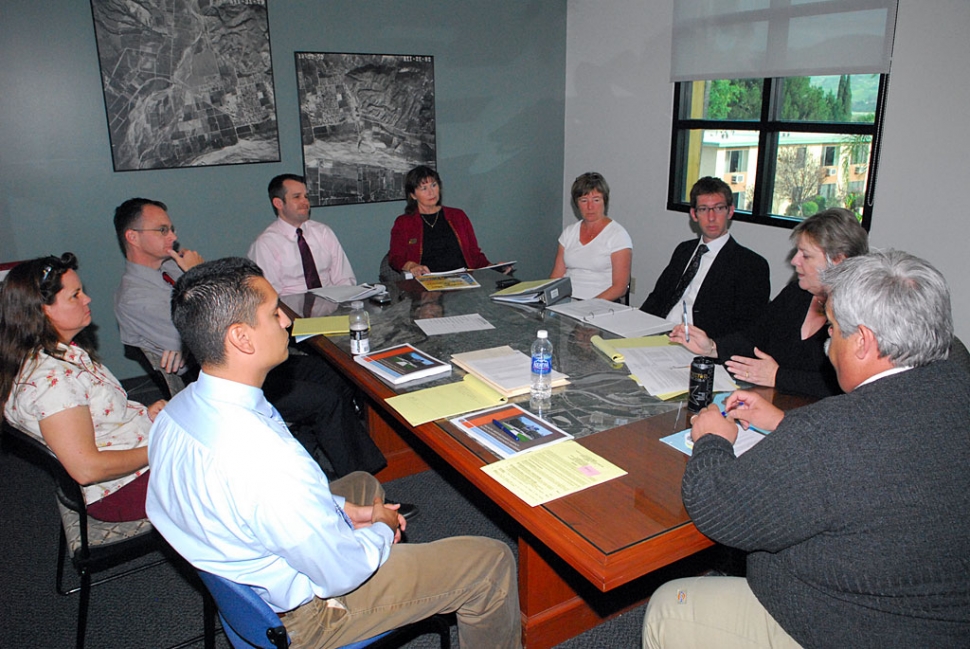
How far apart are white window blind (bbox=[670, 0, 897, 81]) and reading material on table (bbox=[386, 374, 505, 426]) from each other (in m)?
3.17

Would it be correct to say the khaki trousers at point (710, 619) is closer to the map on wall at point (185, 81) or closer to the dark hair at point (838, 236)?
the dark hair at point (838, 236)

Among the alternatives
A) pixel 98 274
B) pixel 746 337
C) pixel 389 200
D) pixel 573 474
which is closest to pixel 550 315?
pixel 746 337

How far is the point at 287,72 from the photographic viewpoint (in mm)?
4672

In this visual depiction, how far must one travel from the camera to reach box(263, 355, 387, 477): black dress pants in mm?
2980

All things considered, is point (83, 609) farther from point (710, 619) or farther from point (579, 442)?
point (710, 619)

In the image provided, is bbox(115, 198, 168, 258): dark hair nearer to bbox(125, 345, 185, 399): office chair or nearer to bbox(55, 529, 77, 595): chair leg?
bbox(125, 345, 185, 399): office chair

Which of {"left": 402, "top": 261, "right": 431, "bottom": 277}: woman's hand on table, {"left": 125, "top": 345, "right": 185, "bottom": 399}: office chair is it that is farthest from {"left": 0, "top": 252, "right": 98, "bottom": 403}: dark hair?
{"left": 402, "top": 261, "right": 431, "bottom": 277}: woman's hand on table

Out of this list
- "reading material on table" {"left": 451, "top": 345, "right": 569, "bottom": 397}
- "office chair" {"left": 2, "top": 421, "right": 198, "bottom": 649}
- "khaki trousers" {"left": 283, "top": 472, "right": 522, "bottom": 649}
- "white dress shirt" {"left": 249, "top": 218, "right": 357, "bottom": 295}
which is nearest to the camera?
"khaki trousers" {"left": 283, "top": 472, "right": 522, "bottom": 649}

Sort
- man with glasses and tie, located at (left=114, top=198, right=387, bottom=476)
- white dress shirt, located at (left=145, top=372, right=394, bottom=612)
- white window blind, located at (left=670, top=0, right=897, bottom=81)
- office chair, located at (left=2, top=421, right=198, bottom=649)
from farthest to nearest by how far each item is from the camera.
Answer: white window blind, located at (left=670, top=0, right=897, bottom=81), man with glasses and tie, located at (left=114, top=198, right=387, bottom=476), office chair, located at (left=2, top=421, right=198, bottom=649), white dress shirt, located at (left=145, top=372, right=394, bottom=612)

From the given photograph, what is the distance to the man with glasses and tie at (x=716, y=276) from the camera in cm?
321

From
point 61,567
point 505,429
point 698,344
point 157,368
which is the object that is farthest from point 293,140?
point 505,429

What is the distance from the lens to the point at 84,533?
1915 millimetres

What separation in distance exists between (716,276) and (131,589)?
112 inches

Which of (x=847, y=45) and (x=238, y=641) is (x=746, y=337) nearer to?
(x=238, y=641)
